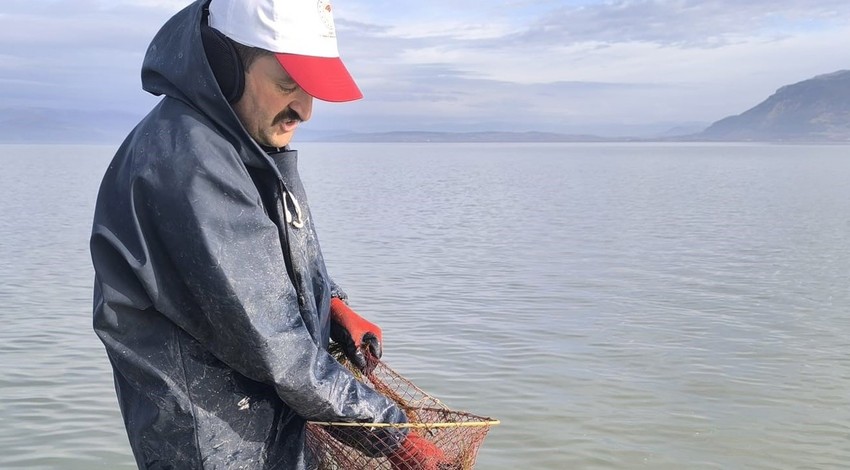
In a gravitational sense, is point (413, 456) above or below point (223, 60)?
below

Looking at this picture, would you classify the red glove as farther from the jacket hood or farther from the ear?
the ear

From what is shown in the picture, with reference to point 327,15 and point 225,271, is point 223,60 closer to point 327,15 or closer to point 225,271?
point 327,15

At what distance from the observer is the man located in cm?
197

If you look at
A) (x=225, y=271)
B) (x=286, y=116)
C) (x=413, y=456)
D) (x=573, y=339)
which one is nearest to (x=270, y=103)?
(x=286, y=116)

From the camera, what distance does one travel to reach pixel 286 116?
2234mm

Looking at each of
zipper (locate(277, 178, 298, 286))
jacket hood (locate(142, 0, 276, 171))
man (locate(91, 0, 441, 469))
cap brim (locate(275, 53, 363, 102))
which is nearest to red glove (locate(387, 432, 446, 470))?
man (locate(91, 0, 441, 469))

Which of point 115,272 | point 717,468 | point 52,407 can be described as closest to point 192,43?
point 115,272

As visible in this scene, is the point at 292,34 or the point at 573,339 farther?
the point at 573,339

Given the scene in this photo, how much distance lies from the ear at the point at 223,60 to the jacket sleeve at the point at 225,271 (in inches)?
8.2

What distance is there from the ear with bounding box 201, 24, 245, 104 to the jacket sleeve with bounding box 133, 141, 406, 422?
0.21 metres

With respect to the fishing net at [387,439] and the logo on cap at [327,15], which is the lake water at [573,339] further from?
the logo on cap at [327,15]

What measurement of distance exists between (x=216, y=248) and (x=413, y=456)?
91 cm

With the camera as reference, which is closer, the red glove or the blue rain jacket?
the blue rain jacket

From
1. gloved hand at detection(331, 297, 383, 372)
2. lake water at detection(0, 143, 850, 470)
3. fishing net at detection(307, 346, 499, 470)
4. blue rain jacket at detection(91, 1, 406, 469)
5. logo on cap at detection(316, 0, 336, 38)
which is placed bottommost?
lake water at detection(0, 143, 850, 470)
